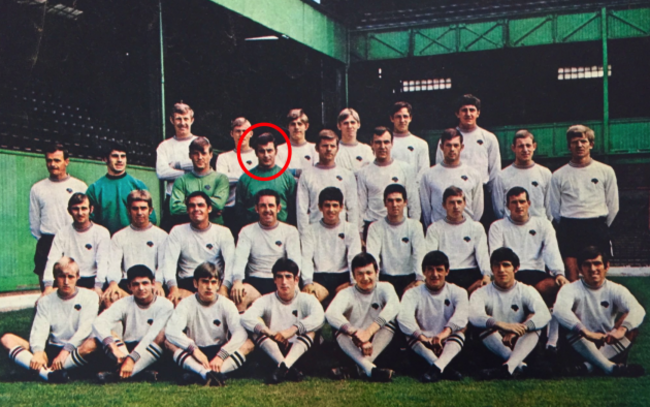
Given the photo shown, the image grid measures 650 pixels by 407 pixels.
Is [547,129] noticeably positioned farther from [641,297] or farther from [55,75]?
[55,75]

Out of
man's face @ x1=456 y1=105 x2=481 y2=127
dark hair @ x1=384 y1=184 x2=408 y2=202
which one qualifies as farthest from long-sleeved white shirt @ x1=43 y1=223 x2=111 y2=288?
man's face @ x1=456 y1=105 x2=481 y2=127

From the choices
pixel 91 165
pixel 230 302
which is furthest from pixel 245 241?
pixel 91 165

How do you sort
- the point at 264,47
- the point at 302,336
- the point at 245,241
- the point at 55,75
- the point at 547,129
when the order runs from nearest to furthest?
the point at 302,336 → the point at 245,241 → the point at 55,75 → the point at 547,129 → the point at 264,47

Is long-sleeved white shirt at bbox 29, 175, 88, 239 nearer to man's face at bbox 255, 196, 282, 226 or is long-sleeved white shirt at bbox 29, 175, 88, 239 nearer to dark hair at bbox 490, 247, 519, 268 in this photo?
man's face at bbox 255, 196, 282, 226

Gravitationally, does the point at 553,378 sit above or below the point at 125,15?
below

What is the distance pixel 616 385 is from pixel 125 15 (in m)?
5.40

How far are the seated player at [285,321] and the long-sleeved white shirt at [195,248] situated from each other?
51 cm

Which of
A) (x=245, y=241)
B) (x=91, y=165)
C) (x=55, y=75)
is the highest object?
(x=55, y=75)

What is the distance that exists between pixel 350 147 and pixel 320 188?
0.60 meters

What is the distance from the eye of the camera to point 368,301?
165 inches

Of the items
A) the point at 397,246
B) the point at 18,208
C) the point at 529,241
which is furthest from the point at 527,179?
the point at 18,208

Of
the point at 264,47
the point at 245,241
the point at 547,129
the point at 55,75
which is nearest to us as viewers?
the point at 245,241

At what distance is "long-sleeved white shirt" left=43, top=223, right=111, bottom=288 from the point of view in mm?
4648

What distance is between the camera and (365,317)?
13.8 ft
